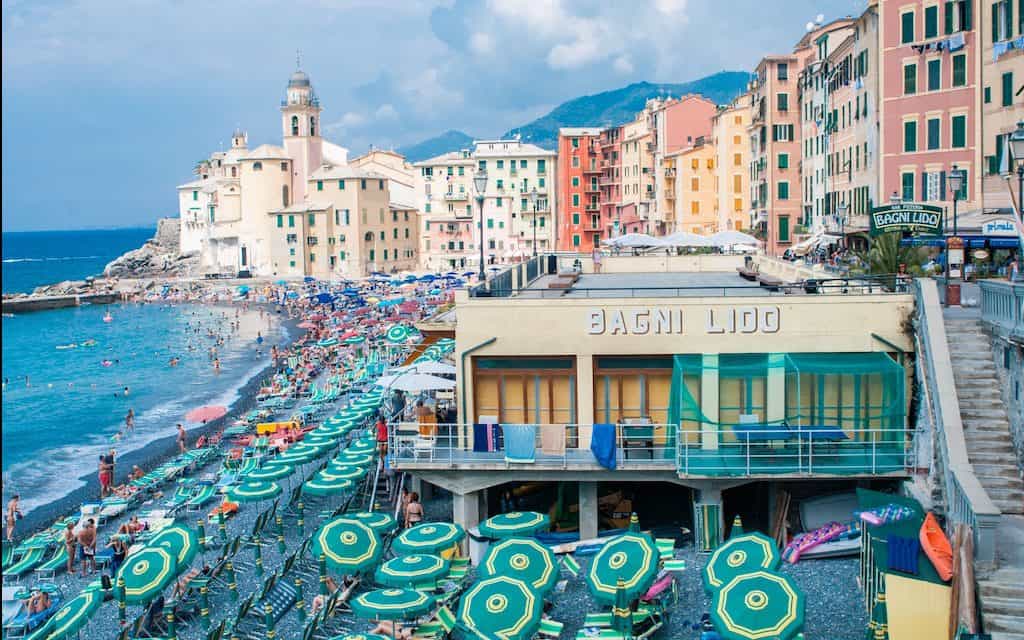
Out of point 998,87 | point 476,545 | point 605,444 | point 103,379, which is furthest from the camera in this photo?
point 103,379

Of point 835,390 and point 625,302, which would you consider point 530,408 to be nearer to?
point 625,302

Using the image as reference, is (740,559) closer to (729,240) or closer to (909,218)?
(909,218)

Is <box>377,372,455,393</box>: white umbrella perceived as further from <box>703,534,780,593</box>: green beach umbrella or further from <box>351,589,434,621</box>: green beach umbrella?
<box>703,534,780,593</box>: green beach umbrella

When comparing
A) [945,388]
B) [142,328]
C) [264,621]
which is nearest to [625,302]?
[945,388]

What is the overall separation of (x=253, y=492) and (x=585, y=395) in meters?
7.79

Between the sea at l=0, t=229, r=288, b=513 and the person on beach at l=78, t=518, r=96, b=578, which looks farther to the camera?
the sea at l=0, t=229, r=288, b=513

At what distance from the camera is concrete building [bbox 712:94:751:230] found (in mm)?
70438

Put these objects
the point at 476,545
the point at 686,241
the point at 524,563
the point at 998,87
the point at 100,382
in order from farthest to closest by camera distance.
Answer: the point at 100,382, the point at 686,241, the point at 998,87, the point at 476,545, the point at 524,563

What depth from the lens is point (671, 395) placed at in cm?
1900

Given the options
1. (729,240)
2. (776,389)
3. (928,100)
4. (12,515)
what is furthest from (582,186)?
(776,389)

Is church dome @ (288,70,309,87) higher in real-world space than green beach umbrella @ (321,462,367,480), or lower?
higher

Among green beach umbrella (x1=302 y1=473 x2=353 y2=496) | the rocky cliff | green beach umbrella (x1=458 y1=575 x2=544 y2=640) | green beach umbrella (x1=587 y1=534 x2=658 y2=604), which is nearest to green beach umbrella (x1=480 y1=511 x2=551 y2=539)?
green beach umbrella (x1=587 y1=534 x2=658 y2=604)

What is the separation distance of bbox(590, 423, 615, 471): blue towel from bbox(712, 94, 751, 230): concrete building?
175ft

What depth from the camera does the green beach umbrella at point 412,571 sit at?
1594 cm
